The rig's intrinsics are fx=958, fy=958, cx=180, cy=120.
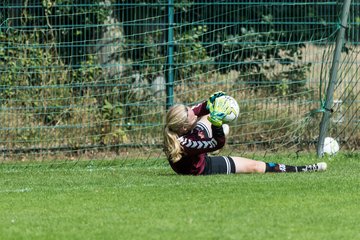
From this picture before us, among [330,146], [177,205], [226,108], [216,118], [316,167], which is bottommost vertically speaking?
[330,146]

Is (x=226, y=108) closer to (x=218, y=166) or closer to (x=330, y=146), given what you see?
(x=218, y=166)

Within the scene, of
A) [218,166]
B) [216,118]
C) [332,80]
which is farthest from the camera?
[332,80]

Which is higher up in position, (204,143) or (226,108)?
(226,108)

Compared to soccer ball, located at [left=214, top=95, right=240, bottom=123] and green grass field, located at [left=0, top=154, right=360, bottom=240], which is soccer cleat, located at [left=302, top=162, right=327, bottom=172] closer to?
green grass field, located at [left=0, top=154, right=360, bottom=240]

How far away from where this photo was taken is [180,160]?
11.2 metres

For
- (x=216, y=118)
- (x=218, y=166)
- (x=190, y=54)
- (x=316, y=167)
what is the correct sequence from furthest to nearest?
1. (x=190, y=54)
2. (x=316, y=167)
3. (x=218, y=166)
4. (x=216, y=118)

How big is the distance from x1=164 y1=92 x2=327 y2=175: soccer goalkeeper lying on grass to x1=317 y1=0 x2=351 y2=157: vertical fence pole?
154 cm

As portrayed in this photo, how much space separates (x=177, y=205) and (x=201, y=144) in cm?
211

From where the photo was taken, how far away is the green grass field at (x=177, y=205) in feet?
25.5

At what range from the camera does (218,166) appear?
1137cm

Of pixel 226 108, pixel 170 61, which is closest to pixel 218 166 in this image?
pixel 226 108

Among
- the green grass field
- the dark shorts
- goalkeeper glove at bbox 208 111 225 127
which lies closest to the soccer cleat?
the green grass field

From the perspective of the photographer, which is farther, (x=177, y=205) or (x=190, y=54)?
(x=190, y=54)

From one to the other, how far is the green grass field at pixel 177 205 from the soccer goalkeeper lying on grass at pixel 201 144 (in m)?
0.25
